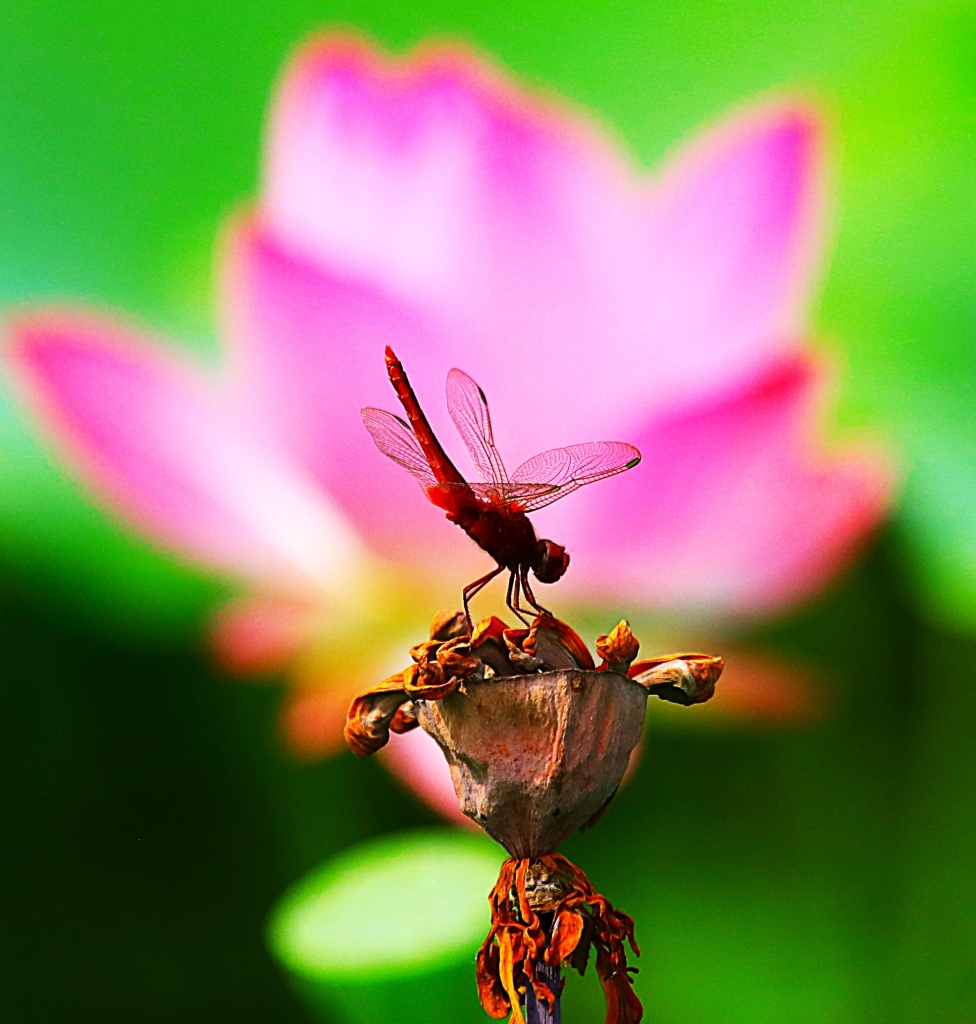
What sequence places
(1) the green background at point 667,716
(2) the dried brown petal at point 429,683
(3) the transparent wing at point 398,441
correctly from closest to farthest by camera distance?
(2) the dried brown petal at point 429,683, (3) the transparent wing at point 398,441, (1) the green background at point 667,716

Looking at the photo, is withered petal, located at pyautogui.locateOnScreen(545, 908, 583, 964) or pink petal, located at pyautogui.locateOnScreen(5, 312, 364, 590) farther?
pink petal, located at pyautogui.locateOnScreen(5, 312, 364, 590)

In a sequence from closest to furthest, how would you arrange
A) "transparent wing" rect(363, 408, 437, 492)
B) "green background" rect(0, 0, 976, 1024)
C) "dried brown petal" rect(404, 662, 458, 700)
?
1. "dried brown petal" rect(404, 662, 458, 700)
2. "transparent wing" rect(363, 408, 437, 492)
3. "green background" rect(0, 0, 976, 1024)

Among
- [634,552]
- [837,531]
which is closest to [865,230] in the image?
[837,531]

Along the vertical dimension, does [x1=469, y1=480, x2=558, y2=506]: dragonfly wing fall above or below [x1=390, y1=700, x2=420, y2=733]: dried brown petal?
above

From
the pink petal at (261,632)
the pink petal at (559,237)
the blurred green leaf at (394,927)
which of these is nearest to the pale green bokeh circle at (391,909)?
the blurred green leaf at (394,927)

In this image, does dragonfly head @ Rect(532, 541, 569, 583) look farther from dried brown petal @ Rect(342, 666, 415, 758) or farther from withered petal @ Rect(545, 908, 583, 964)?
withered petal @ Rect(545, 908, 583, 964)

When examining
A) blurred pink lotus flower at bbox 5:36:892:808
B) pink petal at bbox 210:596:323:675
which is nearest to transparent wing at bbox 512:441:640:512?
blurred pink lotus flower at bbox 5:36:892:808

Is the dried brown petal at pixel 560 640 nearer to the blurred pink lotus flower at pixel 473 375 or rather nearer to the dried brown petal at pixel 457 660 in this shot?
the dried brown petal at pixel 457 660
